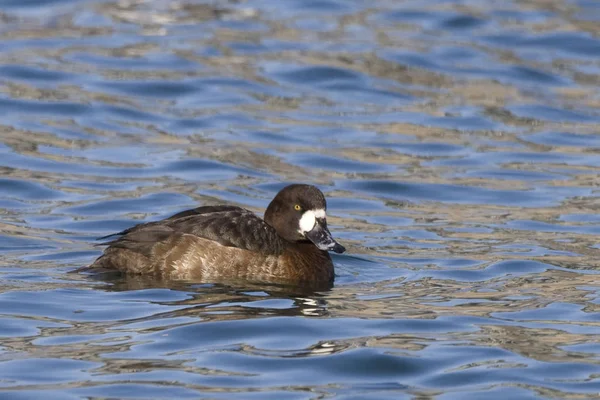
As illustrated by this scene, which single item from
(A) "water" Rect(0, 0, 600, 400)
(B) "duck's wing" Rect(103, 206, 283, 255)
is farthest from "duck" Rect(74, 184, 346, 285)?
(A) "water" Rect(0, 0, 600, 400)

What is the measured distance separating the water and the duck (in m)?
0.15

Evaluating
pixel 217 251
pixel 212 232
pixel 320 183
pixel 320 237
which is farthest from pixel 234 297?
pixel 320 183

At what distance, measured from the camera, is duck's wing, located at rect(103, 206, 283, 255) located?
851 centimetres

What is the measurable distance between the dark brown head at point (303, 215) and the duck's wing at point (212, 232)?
28cm

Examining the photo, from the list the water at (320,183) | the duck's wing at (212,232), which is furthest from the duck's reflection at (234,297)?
the duck's wing at (212,232)

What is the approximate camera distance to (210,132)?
1384cm

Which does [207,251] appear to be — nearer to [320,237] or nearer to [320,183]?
[320,237]

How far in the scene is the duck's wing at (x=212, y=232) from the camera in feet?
27.9

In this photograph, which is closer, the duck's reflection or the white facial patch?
the duck's reflection

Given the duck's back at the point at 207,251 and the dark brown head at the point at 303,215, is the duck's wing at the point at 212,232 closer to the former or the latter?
→ the duck's back at the point at 207,251

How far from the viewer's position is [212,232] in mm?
8547

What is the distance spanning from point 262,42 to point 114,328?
10.6m

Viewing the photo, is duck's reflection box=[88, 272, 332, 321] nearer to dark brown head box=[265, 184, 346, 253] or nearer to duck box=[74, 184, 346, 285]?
duck box=[74, 184, 346, 285]

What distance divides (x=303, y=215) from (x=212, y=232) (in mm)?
712
